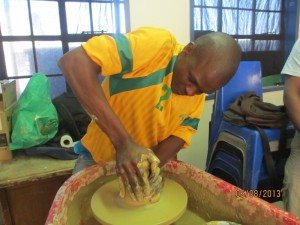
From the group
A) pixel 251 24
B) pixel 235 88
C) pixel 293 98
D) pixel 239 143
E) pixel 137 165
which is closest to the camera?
pixel 137 165

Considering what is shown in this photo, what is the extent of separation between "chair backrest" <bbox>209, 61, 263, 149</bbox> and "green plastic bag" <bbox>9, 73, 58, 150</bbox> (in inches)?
39.3

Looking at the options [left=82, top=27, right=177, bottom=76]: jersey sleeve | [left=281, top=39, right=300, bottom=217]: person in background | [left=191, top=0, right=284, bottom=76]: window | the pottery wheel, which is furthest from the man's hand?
[left=191, top=0, right=284, bottom=76]: window

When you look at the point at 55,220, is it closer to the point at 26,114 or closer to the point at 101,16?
the point at 26,114

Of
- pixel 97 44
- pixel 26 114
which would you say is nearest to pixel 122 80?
pixel 97 44

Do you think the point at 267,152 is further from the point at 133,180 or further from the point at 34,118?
the point at 34,118

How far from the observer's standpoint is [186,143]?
1124 millimetres

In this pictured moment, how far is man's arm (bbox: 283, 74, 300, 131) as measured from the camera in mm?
1400

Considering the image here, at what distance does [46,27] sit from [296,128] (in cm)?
171

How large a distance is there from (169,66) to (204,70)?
0.17 metres

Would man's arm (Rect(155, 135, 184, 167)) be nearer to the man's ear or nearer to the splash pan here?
the splash pan

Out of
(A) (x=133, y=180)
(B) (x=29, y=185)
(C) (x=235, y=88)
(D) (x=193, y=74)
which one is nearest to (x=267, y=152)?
(C) (x=235, y=88)

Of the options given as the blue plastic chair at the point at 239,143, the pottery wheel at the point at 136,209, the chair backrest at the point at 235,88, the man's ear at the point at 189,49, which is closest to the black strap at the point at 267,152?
the blue plastic chair at the point at 239,143

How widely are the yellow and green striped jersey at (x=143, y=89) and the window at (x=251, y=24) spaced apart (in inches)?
53.6

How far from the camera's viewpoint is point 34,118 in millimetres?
1590
